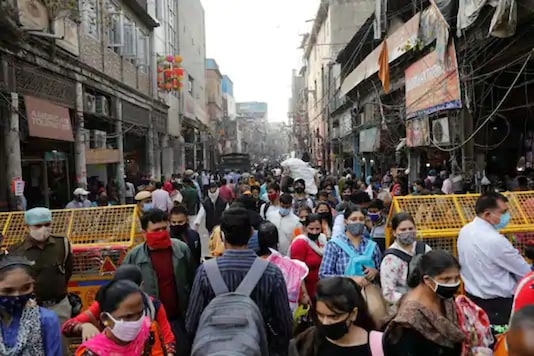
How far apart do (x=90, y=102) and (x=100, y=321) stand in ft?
47.5

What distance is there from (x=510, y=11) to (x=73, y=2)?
9239mm

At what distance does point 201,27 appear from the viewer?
148 ft

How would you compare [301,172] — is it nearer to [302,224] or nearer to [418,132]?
[418,132]

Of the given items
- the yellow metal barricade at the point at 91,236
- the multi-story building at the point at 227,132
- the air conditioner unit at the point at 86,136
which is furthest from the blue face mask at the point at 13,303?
the multi-story building at the point at 227,132

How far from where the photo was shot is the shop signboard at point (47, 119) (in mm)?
11352

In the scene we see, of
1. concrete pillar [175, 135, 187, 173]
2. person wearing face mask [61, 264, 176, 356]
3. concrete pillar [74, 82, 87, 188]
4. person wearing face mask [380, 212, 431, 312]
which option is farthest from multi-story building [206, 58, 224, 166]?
person wearing face mask [61, 264, 176, 356]

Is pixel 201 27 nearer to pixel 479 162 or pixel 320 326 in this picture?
pixel 479 162

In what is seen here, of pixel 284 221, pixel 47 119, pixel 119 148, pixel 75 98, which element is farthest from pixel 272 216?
pixel 119 148

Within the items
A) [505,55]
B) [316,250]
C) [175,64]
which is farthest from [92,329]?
[175,64]

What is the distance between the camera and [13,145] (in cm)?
1077

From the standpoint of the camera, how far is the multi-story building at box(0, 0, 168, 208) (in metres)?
11.1

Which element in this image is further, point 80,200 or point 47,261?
point 80,200

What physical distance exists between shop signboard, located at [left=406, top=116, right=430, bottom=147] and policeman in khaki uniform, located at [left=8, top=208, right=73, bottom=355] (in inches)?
401

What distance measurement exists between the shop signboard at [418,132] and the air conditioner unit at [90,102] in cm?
973
